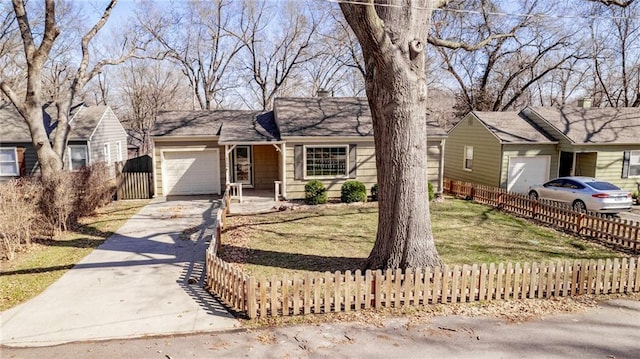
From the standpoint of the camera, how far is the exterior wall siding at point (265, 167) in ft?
63.6

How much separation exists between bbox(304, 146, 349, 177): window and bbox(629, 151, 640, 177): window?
14.2m

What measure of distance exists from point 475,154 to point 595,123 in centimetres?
597

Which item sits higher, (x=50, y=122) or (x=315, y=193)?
(x=50, y=122)

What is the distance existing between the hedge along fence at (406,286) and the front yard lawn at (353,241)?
5.54 feet

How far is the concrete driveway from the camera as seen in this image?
19.7 ft

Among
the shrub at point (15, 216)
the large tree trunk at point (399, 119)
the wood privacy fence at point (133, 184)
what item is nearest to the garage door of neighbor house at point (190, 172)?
the wood privacy fence at point (133, 184)

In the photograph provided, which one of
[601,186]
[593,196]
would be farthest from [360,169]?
[601,186]

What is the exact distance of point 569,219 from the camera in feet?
41.5

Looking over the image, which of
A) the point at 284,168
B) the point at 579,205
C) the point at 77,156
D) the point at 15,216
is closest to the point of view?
the point at 15,216

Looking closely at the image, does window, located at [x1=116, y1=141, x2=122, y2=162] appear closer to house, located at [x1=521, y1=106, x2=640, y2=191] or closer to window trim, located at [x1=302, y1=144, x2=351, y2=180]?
window trim, located at [x1=302, y1=144, x2=351, y2=180]

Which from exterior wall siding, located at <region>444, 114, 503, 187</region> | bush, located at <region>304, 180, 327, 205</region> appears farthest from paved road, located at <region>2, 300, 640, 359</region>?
exterior wall siding, located at <region>444, 114, 503, 187</region>

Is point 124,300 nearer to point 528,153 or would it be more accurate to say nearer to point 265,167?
point 265,167

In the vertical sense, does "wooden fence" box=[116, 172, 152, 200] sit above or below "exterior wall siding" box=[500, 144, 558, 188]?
below

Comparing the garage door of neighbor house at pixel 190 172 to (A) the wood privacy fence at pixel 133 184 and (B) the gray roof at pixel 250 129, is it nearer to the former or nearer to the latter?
(A) the wood privacy fence at pixel 133 184
